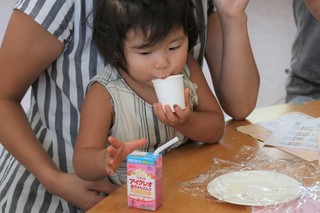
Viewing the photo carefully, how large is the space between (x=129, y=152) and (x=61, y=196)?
0.37 metres

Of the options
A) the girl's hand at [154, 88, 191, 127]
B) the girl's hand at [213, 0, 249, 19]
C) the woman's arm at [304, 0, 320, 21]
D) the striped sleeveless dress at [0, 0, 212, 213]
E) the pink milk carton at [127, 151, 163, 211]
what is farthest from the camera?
the woman's arm at [304, 0, 320, 21]

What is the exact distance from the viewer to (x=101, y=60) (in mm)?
1592

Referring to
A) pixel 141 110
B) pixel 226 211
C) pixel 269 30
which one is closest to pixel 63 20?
pixel 141 110

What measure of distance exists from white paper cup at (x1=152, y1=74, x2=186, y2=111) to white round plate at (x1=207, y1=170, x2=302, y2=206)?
182 millimetres

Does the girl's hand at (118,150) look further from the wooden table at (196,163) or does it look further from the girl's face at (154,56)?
the girl's face at (154,56)

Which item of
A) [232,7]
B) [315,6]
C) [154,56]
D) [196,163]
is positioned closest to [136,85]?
[154,56]

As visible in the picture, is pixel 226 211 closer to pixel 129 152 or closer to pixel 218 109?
pixel 129 152

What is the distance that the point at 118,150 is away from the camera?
3.98 feet

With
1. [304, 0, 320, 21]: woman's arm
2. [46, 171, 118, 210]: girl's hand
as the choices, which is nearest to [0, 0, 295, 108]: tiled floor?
[304, 0, 320, 21]: woman's arm

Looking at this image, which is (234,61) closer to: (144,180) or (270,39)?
(144,180)

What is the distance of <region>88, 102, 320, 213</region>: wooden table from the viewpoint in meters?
1.23

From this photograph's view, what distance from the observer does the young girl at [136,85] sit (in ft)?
4.61

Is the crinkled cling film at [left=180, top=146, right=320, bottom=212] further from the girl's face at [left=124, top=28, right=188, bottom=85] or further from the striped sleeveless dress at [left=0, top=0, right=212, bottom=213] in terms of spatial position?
the striped sleeveless dress at [left=0, top=0, right=212, bottom=213]

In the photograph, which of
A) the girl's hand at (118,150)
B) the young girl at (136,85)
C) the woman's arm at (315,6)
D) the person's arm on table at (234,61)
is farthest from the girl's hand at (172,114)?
the woman's arm at (315,6)
